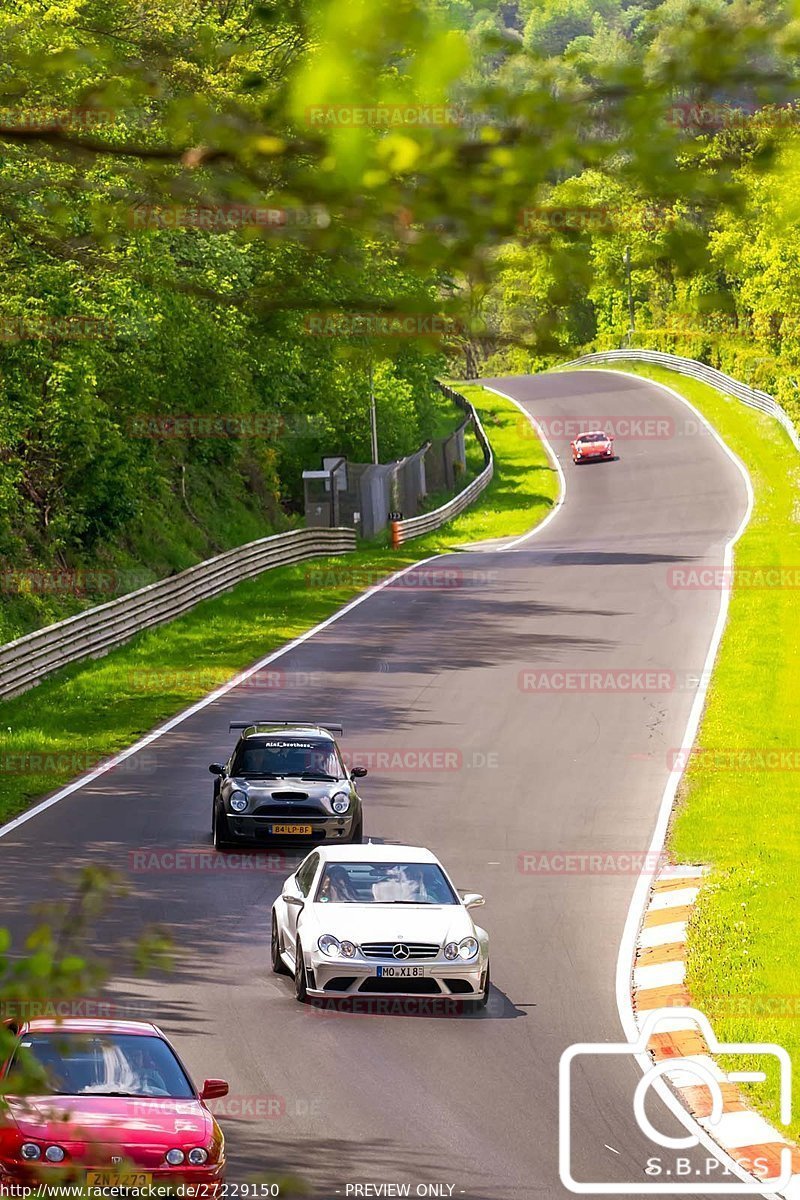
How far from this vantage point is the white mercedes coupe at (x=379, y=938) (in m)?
16.5

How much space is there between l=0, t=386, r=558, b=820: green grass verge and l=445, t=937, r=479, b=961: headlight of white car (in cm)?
943

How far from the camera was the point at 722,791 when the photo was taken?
26.1 m

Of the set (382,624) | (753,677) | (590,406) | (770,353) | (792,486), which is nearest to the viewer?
(753,677)

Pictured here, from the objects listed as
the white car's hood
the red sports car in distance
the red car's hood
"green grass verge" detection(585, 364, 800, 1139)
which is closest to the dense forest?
the red car's hood

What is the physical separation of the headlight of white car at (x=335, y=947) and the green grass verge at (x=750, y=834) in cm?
323

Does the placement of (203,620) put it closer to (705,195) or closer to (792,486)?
(792,486)

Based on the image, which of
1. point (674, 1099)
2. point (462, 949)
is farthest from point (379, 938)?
point (674, 1099)

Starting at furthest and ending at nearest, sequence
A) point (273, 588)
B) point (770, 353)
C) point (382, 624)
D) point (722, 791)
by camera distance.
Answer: point (770, 353) → point (273, 588) → point (382, 624) → point (722, 791)

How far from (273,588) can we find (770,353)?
46324 mm

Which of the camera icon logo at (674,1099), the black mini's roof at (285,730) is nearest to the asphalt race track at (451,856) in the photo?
the camera icon logo at (674,1099)

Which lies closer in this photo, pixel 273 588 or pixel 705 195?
pixel 705 195

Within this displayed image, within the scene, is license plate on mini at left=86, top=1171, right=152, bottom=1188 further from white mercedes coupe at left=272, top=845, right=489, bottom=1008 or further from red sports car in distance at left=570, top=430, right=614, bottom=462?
red sports car in distance at left=570, top=430, right=614, bottom=462

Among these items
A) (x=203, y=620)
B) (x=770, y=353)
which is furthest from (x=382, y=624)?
(x=770, y=353)

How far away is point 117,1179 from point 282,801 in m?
18.2
